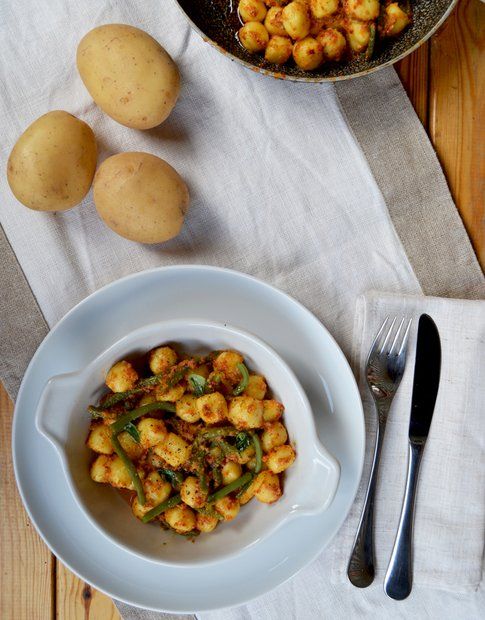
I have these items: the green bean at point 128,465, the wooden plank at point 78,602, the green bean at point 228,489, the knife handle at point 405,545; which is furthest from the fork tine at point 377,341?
the wooden plank at point 78,602

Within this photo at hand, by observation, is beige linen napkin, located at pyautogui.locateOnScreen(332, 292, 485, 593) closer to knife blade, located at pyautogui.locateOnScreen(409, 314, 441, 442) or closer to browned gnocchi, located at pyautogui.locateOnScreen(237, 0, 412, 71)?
knife blade, located at pyautogui.locateOnScreen(409, 314, 441, 442)

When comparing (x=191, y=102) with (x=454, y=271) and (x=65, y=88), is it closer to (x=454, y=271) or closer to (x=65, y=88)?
(x=65, y=88)

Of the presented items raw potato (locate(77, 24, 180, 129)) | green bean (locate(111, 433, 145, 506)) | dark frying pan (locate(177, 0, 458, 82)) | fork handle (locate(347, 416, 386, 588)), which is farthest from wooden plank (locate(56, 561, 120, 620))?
dark frying pan (locate(177, 0, 458, 82))

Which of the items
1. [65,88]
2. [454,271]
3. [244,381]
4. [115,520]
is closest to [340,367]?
[244,381]

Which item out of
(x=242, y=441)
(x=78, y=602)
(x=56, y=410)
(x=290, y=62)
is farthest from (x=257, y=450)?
(x=290, y=62)

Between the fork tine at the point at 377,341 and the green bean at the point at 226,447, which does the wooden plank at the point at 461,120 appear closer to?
the fork tine at the point at 377,341

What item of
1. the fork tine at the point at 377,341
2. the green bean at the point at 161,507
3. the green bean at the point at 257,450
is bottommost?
the green bean at the point at 161,507

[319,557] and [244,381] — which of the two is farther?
[319,557]
